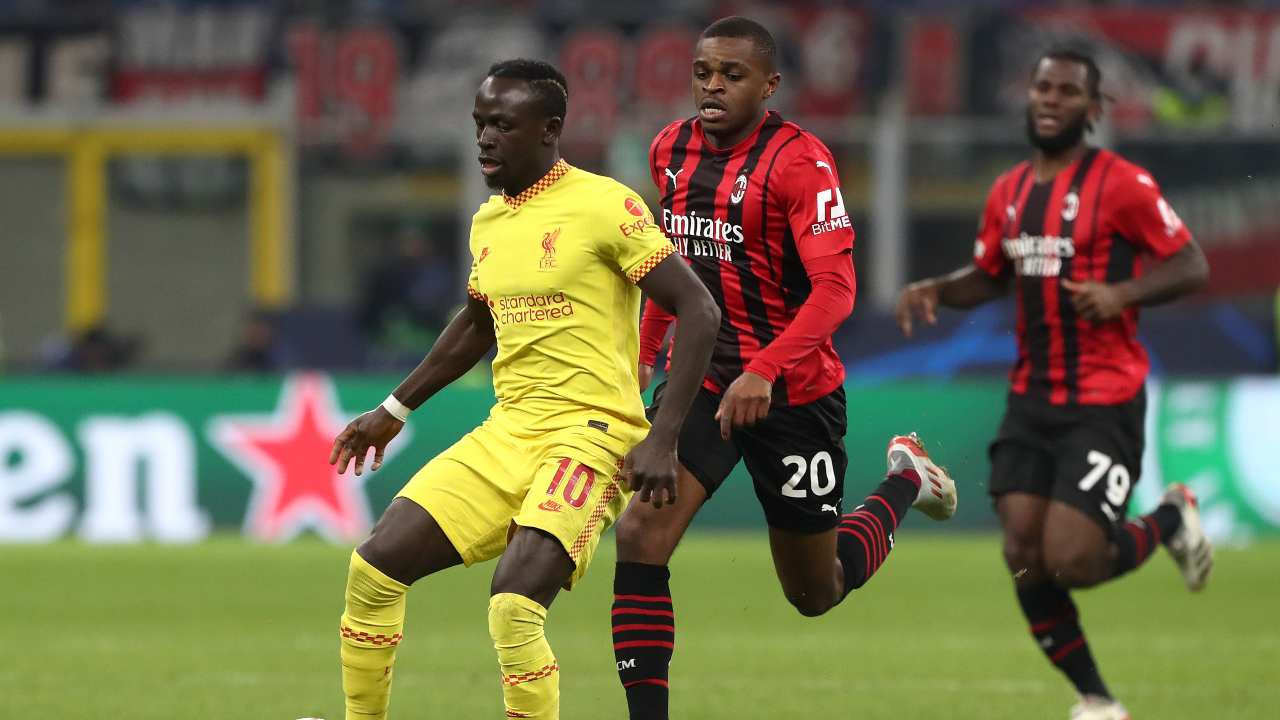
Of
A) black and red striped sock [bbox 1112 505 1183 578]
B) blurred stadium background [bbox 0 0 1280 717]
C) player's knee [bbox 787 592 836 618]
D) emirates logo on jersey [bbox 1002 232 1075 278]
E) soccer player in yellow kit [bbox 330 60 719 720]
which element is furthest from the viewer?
blurred stadium background [bbox 0 0 1280 717]

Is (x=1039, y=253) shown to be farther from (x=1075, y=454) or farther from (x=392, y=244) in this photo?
(x=392, y=244)

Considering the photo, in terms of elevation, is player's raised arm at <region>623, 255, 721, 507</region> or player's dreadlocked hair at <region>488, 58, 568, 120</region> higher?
player's dreadlocked hair at <region>488, 58, 568, 120</region>

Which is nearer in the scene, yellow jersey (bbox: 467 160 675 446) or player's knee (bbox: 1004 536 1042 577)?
yellow jersey (bbox: 467 160 675 446)

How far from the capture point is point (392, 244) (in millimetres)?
22797

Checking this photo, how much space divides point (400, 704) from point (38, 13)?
15.7 metres

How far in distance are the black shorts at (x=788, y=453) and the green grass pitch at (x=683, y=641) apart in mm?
1340

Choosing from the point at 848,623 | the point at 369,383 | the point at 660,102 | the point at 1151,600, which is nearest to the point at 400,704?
the point at 848,623

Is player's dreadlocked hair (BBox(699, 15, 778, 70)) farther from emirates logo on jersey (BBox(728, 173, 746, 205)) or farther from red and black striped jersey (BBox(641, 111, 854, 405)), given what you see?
emirates logo on jersey (BBox(728, 173, 746, 205))

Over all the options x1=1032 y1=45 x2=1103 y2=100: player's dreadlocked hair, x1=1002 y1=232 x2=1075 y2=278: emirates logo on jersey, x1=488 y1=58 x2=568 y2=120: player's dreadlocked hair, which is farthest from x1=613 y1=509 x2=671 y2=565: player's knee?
x1=1032 y1=45 x2=1103 y2=100: player's dreadlocked hair

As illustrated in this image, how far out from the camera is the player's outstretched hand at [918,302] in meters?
8.08

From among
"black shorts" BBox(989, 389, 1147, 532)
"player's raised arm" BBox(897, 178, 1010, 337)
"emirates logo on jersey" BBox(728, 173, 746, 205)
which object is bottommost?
"black shorts" BBox(989, 389, 1147, 532)

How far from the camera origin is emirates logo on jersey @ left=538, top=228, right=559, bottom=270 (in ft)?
20.9

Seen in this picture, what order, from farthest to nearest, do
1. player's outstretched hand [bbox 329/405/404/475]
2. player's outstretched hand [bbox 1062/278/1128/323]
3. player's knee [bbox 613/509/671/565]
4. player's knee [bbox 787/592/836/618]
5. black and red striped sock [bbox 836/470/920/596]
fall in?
player's outstretched hand [bbox 1062/278/1128/323]
black and red striped sock [bbox 836/470/920/596]
player's knee [bbox 787/592/836/618]
player's outstretched hand [bbox 329/405/404/475]
player's knee [bbox 613/509/671/565]

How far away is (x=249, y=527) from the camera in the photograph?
15.2 metres
